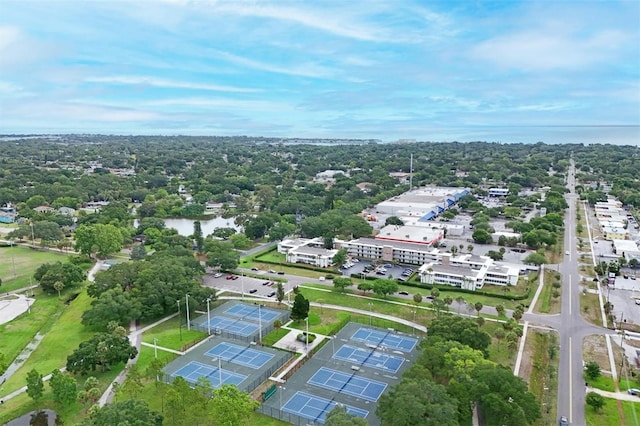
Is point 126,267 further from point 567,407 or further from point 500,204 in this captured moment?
point 500,204

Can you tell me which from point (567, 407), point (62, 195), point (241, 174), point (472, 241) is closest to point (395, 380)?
point (567, 407)

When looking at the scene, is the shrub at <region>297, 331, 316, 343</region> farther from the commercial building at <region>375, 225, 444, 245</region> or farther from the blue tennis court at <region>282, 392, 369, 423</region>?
the commercial building at <region>375, 225, 444, 245</region>

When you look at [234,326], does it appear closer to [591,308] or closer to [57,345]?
[57,345]

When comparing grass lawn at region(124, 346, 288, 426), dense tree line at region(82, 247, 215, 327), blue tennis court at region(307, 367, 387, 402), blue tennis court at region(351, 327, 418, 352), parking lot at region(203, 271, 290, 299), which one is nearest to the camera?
grass lawn at region(124, 346, 288, 426)

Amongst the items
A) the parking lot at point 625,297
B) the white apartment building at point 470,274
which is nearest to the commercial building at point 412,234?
the white apartment building at point 470,274

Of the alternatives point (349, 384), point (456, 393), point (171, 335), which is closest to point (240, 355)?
point (171, 335)

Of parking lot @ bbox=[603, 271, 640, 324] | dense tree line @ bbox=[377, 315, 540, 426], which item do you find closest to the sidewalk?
dense tree line @ bbox=[377, 315, 540, 426]

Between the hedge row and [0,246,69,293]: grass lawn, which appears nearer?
the hedge row
